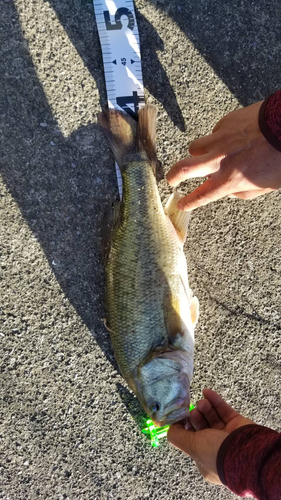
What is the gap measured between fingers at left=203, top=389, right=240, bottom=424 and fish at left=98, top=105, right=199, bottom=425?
1.00ft

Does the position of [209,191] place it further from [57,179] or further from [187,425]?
[187,425]

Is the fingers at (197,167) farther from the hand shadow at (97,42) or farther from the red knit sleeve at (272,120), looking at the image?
the hand shadow at (97,42)

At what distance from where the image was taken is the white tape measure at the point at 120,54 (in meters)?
2.35

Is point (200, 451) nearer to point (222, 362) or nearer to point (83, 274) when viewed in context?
point (222, 362)

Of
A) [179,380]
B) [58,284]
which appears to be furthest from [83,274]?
[179,380]

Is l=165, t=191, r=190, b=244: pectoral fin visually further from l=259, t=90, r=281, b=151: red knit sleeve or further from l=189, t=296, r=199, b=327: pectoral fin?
l=259, t=90, r=281, b=151: red knit sleeve

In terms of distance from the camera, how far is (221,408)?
87.9 inches

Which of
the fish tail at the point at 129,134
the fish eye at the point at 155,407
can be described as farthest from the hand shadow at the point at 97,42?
the fish eye at the point at 155,407

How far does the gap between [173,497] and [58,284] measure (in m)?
1.72

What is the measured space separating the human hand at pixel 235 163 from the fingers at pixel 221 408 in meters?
1.22

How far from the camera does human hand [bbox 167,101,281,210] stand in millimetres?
1978

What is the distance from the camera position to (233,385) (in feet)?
8.40

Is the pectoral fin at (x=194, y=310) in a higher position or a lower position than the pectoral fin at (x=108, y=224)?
lower

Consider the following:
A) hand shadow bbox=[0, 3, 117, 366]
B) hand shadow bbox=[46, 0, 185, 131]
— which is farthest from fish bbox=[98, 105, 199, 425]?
hand shadow bbox=[46, 0, 185, 131]
